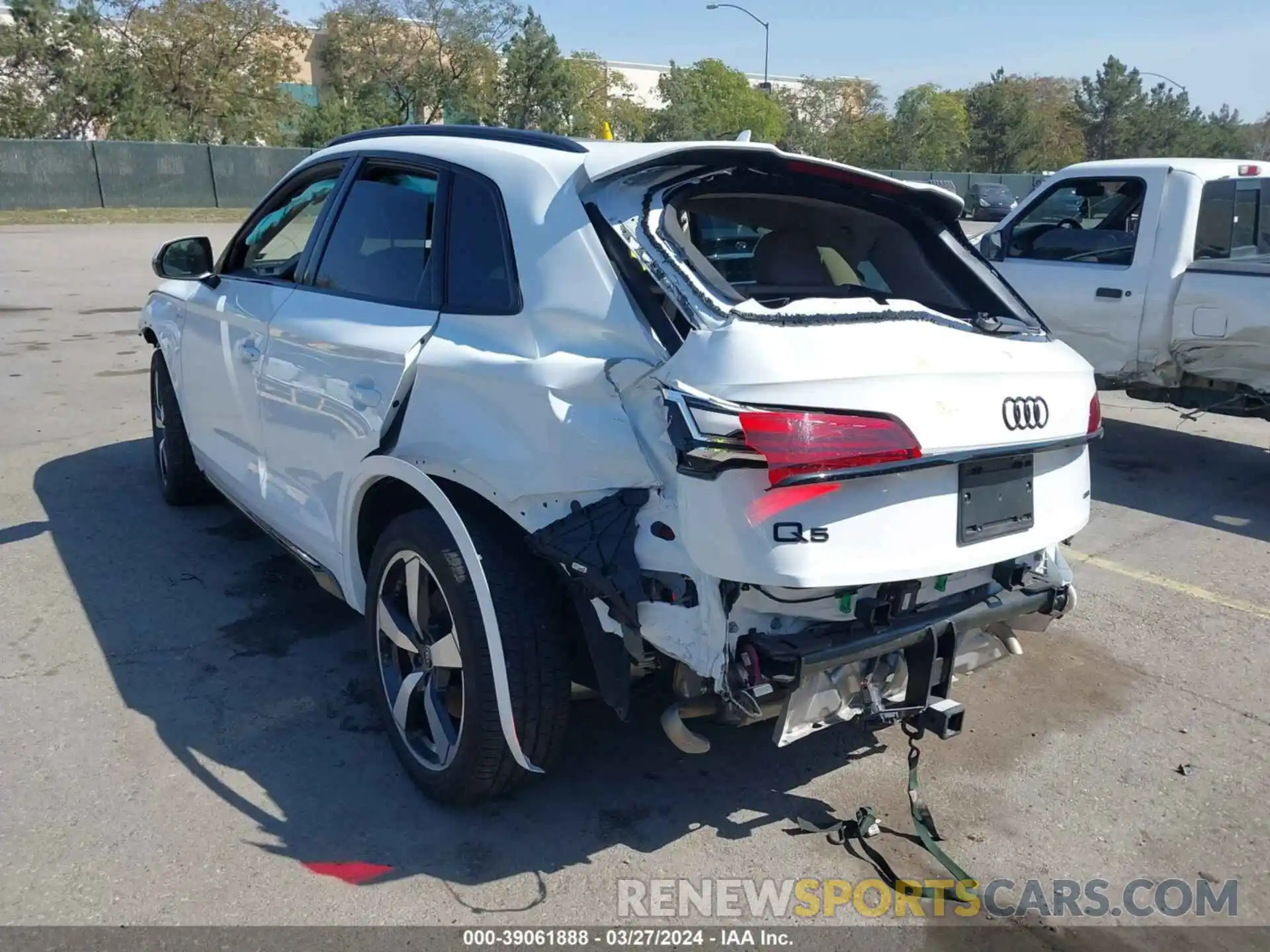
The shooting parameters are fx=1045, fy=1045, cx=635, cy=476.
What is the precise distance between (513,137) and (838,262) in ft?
3.72

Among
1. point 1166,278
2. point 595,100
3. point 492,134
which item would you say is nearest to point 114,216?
point 1166,278

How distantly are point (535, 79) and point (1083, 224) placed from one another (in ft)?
172

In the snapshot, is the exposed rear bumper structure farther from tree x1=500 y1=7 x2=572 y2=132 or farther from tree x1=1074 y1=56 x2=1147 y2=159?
tree x1=1074 y1=56 x2=1147 y2=159

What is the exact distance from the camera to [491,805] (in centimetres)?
322

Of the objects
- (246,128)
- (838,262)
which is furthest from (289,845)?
(246,128)

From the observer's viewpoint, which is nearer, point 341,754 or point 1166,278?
point 341,754

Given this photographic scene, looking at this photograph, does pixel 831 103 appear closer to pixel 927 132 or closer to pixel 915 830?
pixel 927 132

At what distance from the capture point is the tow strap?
290 cm

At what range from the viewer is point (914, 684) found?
2.86 meters

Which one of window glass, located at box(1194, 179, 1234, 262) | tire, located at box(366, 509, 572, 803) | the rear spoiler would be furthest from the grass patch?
the rear spoiler

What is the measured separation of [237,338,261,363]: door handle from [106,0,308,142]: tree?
4542 cm

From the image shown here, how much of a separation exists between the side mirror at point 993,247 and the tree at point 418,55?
51.5 meters

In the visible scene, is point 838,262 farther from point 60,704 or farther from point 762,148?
point 60,704

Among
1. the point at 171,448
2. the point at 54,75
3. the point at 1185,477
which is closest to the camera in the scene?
the point at 171,448
